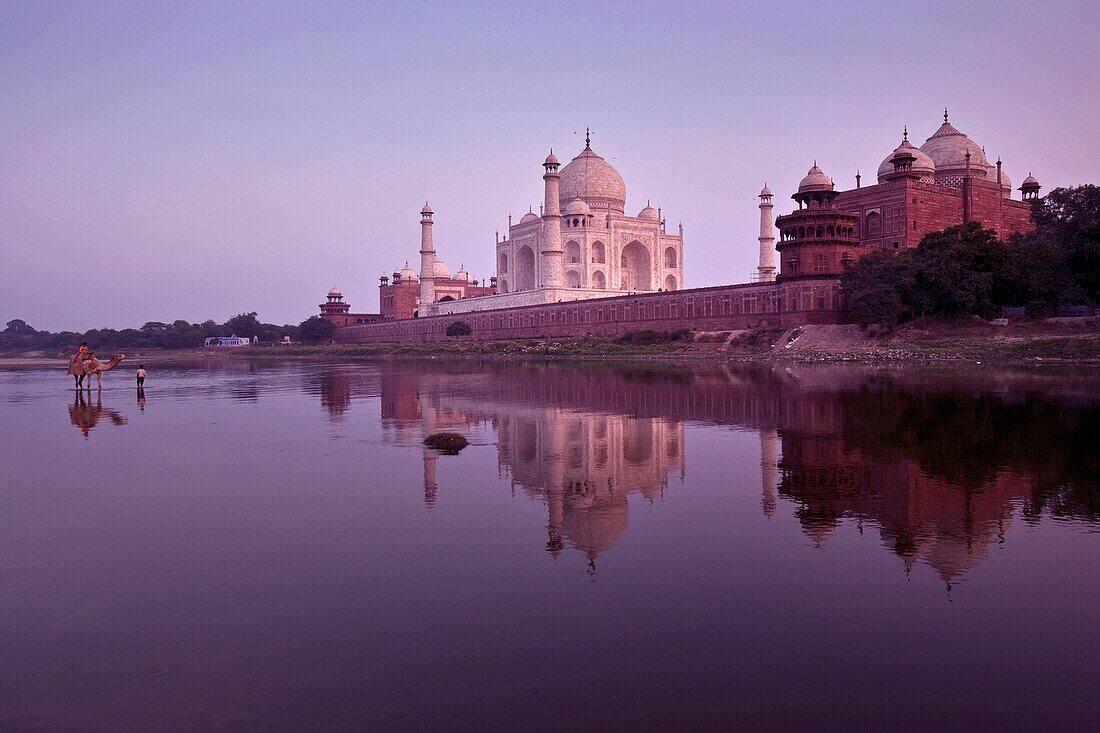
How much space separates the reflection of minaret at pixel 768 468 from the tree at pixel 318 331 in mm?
78447

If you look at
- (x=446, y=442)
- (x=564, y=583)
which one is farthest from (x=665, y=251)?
(x=564, y=583)

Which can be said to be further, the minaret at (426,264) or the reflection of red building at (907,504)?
the minaret at (426,264)

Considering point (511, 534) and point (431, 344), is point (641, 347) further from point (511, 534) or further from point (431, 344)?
point (511, 534)

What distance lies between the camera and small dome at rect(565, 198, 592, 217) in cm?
6228

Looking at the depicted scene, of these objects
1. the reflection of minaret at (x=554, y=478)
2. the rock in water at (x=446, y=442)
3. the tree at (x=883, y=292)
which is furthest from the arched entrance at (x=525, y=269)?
the rock in water at (x=446, y=442)

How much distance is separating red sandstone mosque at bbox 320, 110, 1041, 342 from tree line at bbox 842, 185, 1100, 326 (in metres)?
4.15

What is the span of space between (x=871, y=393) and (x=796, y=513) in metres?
12.6

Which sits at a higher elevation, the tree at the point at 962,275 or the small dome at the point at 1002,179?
the small dome at the point at 1002,179

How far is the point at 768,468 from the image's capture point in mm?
10562

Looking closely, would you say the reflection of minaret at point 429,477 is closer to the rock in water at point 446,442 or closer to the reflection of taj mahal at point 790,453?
the reflection of taj mahal at point 790,453

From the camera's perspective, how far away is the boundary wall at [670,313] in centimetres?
4091

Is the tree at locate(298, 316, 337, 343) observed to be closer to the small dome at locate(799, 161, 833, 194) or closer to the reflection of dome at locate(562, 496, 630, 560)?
the small dome at locate(799, 161, 833, 194)

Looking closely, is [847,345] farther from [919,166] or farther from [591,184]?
[591,184]

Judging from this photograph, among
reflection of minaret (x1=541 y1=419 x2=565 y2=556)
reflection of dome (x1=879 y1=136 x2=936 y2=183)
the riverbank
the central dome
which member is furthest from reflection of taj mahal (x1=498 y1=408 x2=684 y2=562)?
the central dome
